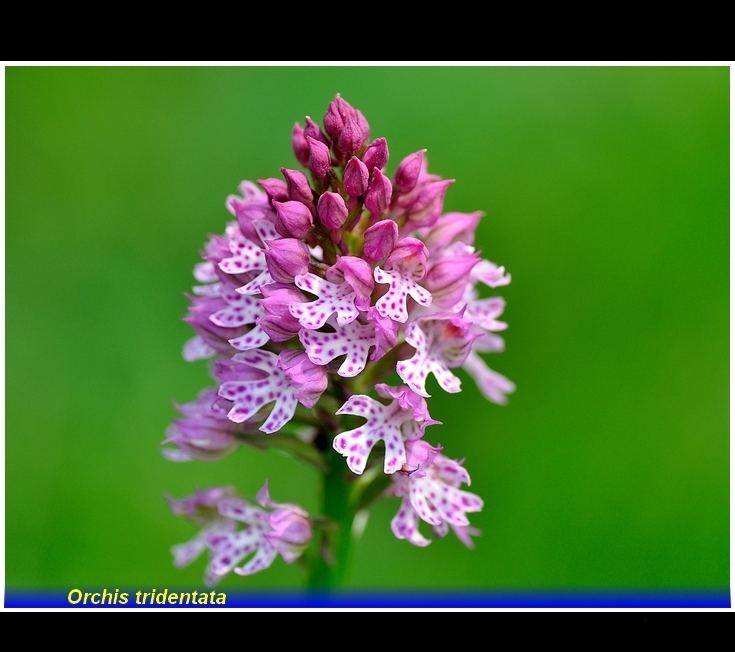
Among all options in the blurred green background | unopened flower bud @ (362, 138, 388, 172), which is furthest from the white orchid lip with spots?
the blurred green background

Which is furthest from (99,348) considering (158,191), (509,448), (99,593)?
(509,448)

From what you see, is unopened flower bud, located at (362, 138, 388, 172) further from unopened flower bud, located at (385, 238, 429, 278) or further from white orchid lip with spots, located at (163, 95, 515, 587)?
unopened flower bud, located at (385, 238, 429, 278)

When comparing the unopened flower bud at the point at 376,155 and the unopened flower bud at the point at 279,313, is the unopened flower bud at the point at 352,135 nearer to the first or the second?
the unopened flower bud at the point at 376,155

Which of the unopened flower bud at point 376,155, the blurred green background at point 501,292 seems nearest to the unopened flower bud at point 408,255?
the unopened flower bud at point 376,155

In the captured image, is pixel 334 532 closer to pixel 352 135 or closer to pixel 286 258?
pixel 286 258

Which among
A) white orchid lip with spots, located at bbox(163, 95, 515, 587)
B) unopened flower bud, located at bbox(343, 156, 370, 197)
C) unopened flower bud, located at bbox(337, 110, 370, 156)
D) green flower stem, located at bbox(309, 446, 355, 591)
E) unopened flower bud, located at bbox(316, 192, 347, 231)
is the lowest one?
green flower stem, located at bbox(309, 446, 355, 591)

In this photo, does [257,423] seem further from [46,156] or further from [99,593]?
[46,156]

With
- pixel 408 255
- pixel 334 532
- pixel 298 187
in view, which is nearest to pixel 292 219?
pixel 298 187
